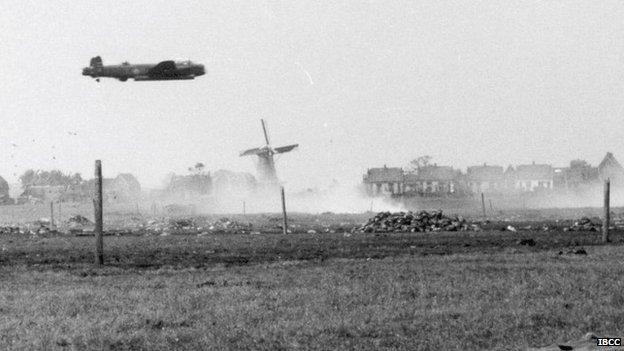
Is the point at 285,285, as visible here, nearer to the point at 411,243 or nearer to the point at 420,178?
the point at 411,243

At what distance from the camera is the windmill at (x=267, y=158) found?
Result: 388 feet

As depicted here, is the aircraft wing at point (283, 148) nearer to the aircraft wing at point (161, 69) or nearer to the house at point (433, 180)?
the house at point (433, 180)

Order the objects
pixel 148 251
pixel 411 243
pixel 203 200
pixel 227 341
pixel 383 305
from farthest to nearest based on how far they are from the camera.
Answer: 1. pixel 203 200
2. pixel 411 243
3. pixel 148 251
4. pixel 383 305
5. pixel 227 341

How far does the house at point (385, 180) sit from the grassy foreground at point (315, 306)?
136 meters

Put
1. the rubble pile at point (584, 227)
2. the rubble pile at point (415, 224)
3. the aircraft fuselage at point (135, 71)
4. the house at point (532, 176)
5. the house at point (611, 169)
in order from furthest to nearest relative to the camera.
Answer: the house at point (532, 176)
the house at point (611, 169)
the aircraft fuselage at point (135, 71)
the rubble pile at point (415, 224)
the rubble pile at point (584, 227)

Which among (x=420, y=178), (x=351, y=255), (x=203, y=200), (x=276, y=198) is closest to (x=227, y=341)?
(x=351, y=255)

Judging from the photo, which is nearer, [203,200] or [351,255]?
[351,255]

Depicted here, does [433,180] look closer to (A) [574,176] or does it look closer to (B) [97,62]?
(A) [574,176]

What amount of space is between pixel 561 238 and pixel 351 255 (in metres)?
13.6

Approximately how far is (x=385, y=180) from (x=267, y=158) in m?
46.8

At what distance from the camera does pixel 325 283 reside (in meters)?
17.4

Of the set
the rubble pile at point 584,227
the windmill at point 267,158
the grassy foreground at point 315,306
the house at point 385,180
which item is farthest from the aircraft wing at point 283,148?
the grassy foreground at point 315,306

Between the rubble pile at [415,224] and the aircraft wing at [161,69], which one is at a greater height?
the aircraft wing at [161,69]

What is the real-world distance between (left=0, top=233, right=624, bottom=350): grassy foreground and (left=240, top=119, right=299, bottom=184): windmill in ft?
315
